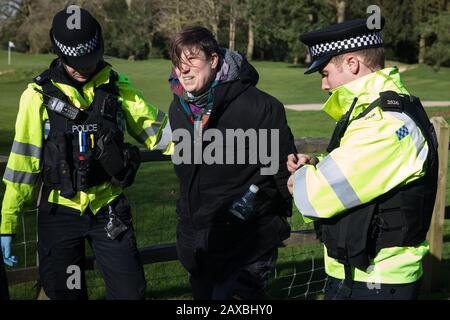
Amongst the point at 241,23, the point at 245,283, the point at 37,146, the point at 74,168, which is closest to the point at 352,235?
the point at 245,283

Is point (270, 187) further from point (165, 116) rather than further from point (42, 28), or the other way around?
point (42, 28)

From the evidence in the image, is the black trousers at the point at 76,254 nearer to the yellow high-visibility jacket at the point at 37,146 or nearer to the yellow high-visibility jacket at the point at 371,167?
the yellow high-visibility jacket at the point at 37,146

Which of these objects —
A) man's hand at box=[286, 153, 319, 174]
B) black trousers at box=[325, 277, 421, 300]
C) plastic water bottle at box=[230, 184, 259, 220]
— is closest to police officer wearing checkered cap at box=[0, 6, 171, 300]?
plastic water bottle at box=[230, 184, 259, 220]

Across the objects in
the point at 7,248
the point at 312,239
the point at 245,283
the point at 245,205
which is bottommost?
the point at 312,239

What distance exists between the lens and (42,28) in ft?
207

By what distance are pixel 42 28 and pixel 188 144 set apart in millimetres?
63334

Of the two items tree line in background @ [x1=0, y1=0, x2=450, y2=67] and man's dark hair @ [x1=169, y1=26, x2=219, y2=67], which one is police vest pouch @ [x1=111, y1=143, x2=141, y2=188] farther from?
tree line in background @ [x1=0, y1=0, x2=450, y2=67]

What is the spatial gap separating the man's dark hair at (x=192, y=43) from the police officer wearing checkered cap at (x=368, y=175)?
614 mm

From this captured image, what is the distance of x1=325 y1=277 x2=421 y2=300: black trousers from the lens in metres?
2.94

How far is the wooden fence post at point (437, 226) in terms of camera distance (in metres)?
5.53

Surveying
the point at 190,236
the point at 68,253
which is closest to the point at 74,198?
the point at 68,253

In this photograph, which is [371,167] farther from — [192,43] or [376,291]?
[192,43]

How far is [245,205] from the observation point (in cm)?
351

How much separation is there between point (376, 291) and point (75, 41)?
2.16m
